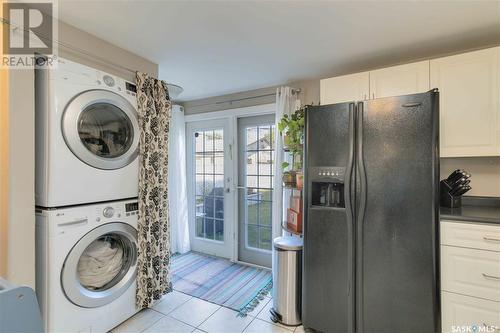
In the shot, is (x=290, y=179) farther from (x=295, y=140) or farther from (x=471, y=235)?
(x=471, y=235)

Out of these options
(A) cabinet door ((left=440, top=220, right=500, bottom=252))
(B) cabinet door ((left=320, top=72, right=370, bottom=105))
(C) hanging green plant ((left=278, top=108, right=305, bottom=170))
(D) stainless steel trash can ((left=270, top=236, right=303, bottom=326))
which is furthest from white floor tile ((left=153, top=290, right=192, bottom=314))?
(B) cabinet door ((left=320, top=72, right=370, bottom=105))

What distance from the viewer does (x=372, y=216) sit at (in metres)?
1.66

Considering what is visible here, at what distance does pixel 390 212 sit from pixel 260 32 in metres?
1.54

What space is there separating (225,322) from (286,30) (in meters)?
2.35

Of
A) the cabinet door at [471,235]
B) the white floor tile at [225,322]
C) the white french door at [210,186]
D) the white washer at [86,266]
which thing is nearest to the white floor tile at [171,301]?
the white washer at [86,266]

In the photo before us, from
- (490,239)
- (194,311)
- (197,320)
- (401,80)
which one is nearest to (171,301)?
(194,311)

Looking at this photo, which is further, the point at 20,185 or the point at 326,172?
the point at 326,172

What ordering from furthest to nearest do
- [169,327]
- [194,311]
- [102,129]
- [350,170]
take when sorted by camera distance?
[194,311] → [169,327] → [102,129] → [350,170]

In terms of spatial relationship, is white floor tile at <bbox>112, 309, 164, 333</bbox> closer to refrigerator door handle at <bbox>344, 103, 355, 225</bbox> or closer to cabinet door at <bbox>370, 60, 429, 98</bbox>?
refrigerator door handle at <bbox>344, 103, 355, 225</bbox>

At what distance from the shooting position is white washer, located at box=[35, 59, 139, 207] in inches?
58.7

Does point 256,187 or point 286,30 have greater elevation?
point 286,30

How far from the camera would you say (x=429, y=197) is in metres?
1.52

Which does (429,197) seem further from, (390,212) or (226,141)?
(226,141)

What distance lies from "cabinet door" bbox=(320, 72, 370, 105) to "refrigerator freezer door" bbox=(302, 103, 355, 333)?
1.32 ft
